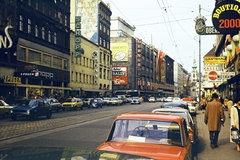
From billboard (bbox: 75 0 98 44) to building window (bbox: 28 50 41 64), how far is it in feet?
105

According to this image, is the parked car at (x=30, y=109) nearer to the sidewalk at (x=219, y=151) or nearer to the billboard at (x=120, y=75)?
the sidewalk at (x=219, y=151)

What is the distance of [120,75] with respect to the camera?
102 m

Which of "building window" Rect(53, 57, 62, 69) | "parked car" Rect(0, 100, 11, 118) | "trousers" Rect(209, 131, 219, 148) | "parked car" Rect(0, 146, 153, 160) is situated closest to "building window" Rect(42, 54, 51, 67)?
"building window" Rect(53, 57, 62, 69)

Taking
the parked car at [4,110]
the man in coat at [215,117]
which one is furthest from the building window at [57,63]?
the man in coat at [215,117]

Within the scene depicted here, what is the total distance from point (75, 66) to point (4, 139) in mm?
47045

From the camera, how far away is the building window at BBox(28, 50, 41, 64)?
43406 millimetres

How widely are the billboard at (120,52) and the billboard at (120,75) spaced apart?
11.8 feet

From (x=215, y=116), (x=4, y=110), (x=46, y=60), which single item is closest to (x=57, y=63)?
(x=46, y=60)

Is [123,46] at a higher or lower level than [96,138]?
higher

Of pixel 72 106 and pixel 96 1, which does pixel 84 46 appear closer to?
Result: pixel 96 1

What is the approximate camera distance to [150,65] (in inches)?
5049

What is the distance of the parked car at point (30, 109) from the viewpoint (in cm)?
2397

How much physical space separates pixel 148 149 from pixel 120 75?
3791 inches

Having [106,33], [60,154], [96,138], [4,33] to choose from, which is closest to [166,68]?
[106,33]
